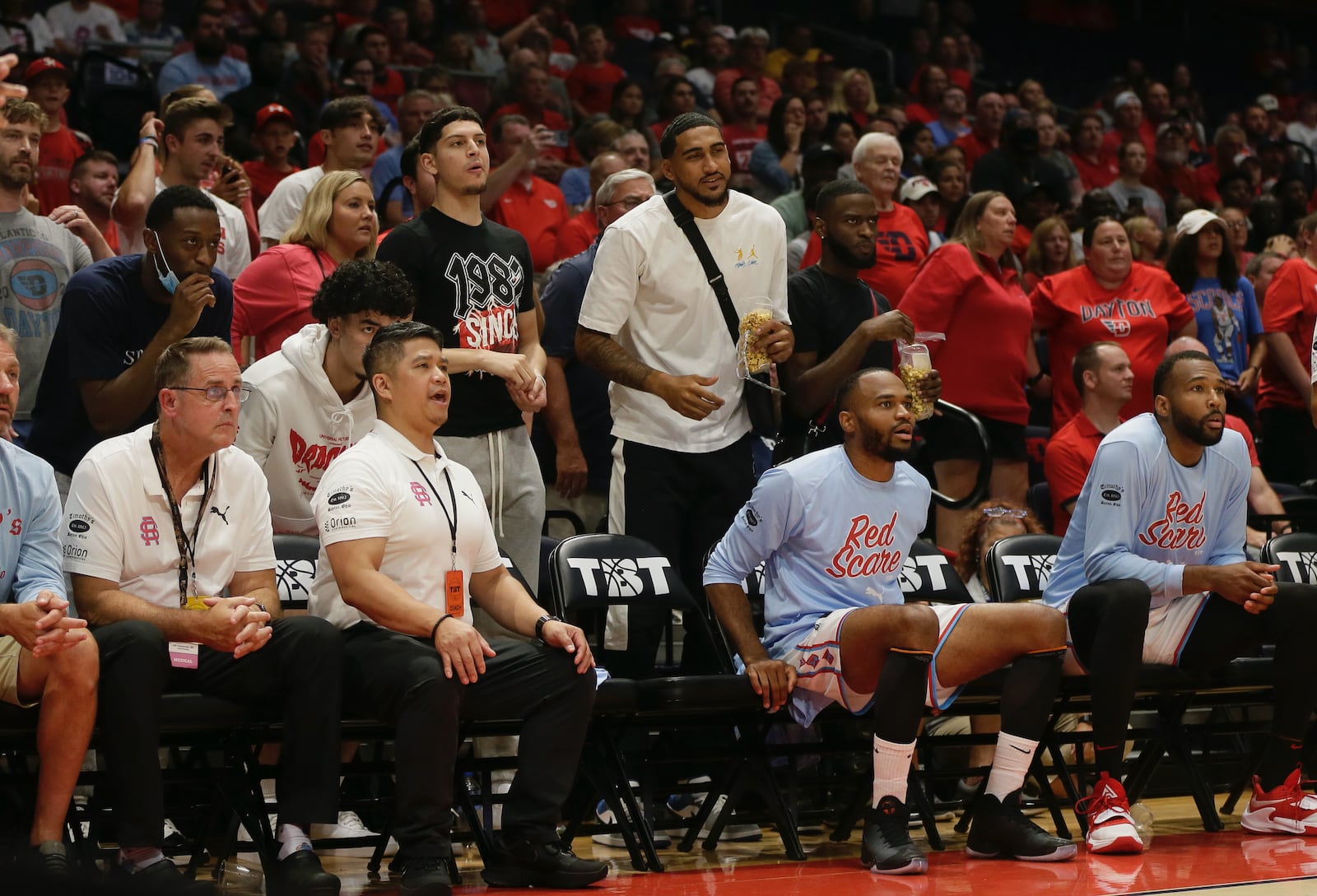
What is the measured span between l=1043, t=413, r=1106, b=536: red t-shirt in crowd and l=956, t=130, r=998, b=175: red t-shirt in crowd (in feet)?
18.8

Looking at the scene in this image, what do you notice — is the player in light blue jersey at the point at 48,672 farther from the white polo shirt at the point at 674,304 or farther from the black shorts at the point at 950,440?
the black shorts at the point at 950,440

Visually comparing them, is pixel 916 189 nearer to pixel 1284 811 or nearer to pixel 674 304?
pixel 674 304

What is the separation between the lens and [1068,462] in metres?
6.54

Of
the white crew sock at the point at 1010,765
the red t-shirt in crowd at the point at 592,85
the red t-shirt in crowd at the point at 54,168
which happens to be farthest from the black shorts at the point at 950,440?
the red t-shirt in crowd at the point at 592,85

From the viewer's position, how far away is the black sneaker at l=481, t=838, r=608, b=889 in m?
4.15

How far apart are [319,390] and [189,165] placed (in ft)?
5.66

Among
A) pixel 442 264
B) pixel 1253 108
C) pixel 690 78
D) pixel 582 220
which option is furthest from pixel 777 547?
pixel 1253 108

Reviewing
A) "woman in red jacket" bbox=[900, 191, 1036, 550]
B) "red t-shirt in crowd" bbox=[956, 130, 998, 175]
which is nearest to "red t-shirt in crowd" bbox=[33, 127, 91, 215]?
"woman in red jacket" bbox=[900, 191, 1036, 550]

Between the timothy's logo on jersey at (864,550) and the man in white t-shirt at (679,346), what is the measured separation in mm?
582

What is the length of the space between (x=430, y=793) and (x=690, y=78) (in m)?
8.92

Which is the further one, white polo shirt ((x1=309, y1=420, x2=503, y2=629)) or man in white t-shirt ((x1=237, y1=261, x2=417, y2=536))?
man in white t-shirt ((x1=237, y1=261, x2=417, y2=536))

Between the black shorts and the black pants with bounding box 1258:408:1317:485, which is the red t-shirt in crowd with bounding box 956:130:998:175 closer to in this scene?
the black pants with bounding box 1258:408:1317:485

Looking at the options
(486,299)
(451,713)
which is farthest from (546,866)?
(486,299)

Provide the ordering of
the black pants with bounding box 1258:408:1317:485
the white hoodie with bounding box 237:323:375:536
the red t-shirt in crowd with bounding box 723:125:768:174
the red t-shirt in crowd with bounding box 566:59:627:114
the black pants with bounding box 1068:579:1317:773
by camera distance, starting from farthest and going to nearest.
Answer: the red t-shirt in crowd with bounding box 566:59:627:114
the red t-shirt in crowd with bounding box 723:125:768:174
the black pants with bounding box 1258:408:1317:485
the white hoodie with bounding box 237:323:375:536
the black pants with bounding box 1068:579:1317:773
